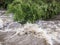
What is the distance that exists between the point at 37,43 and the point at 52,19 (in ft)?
5.76

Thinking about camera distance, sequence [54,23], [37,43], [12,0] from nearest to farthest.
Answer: [37,43] → [54,23] → [12,0]

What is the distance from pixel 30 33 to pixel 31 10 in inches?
46.0

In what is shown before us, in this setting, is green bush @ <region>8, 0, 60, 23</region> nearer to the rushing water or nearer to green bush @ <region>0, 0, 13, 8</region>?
the rushing water

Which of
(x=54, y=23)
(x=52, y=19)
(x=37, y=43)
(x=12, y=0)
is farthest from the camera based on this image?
(x=12, y=0)

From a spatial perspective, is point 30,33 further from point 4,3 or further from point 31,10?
point 4,3

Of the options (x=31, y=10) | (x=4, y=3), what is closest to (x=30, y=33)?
(x=31, y=10)

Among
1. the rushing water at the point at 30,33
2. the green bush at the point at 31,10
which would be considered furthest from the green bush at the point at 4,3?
the rushing water at the point at 30,33

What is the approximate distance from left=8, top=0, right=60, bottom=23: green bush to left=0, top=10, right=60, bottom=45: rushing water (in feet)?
0.84

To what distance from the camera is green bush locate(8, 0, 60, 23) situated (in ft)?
19.8

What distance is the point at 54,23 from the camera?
5.81 meters

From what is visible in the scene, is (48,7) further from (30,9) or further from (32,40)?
(32,40)

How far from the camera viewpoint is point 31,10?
605cm

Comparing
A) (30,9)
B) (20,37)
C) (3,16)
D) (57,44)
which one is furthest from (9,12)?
(57,44)

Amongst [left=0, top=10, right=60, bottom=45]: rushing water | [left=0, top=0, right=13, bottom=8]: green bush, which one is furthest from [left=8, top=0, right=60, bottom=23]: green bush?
[left=0, top=0, right=13, bottom=8]: green bush
